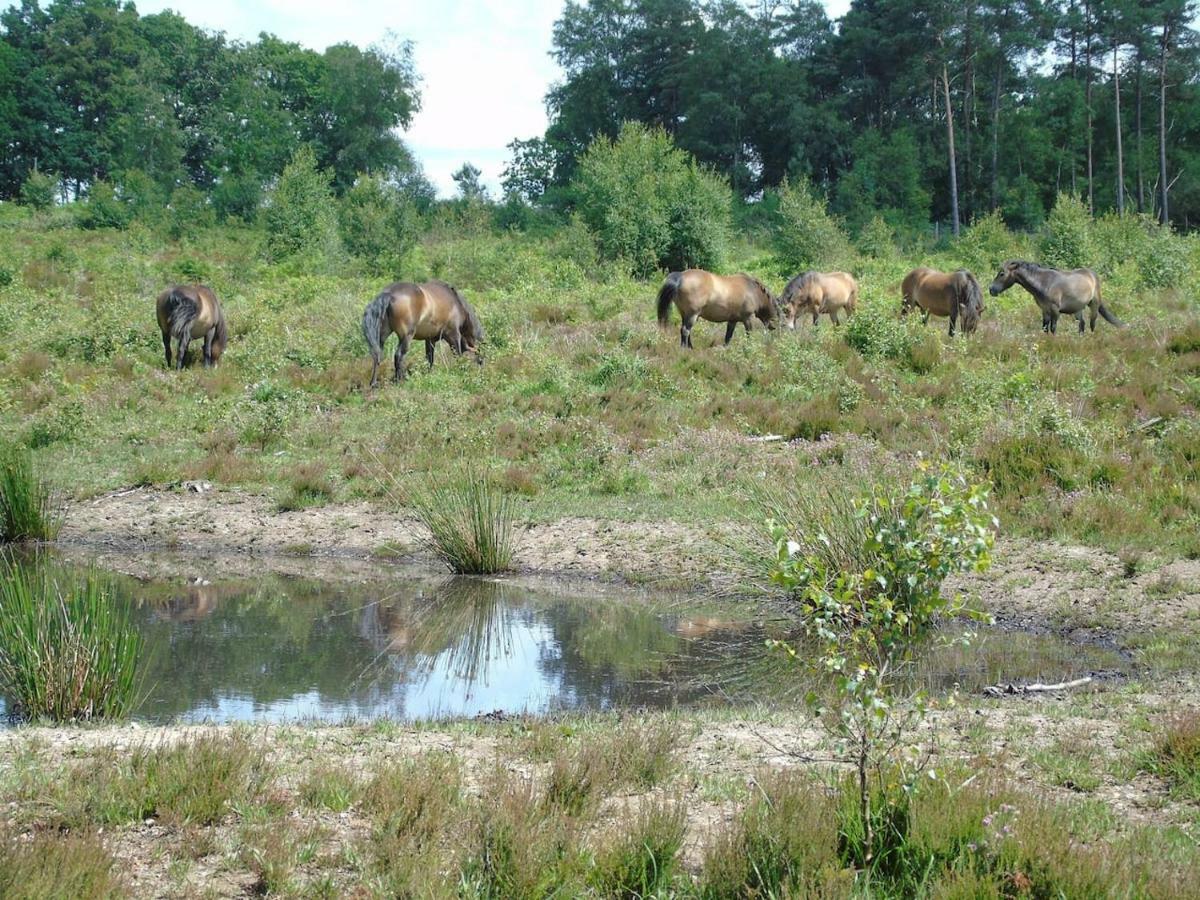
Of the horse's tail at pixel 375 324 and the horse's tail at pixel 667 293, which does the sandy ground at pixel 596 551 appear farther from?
the horse's tail at pixel 667 293

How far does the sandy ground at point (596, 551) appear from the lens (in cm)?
944

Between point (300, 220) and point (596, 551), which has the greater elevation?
point (300, 220)

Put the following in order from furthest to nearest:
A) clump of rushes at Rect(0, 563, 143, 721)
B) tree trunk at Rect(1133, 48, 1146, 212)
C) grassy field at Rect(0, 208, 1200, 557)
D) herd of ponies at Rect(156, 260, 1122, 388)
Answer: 1. tree trunk at Rect(1133, 48, 1146, 212)
2. herd of ponies at Rect(156, 260, 1122, 388)
3. grassy field at Rect(0, 208, 1200, 557)
4. clump of rushes at Rect(0, 563, 143, 721)

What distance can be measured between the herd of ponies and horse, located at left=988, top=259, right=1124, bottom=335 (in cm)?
2

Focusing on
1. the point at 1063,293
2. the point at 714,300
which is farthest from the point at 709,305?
the point at 1063,293

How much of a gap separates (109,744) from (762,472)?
29.6ft

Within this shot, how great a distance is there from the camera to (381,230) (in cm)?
3719

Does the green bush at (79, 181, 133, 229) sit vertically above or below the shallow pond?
above

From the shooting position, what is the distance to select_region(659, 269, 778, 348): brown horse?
850 inches

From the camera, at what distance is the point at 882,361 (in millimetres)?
18422

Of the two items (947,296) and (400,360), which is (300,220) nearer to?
(400,360)

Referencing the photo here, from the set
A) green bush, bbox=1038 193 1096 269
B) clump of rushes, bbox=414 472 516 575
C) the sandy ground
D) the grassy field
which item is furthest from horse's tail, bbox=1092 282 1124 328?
clump of rushes, bbox=414 472 516 575

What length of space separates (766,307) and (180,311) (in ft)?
36.8

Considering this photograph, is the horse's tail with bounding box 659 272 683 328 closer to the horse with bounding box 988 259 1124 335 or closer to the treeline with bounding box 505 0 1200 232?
the horse with bounding box 988 259 1124 335
